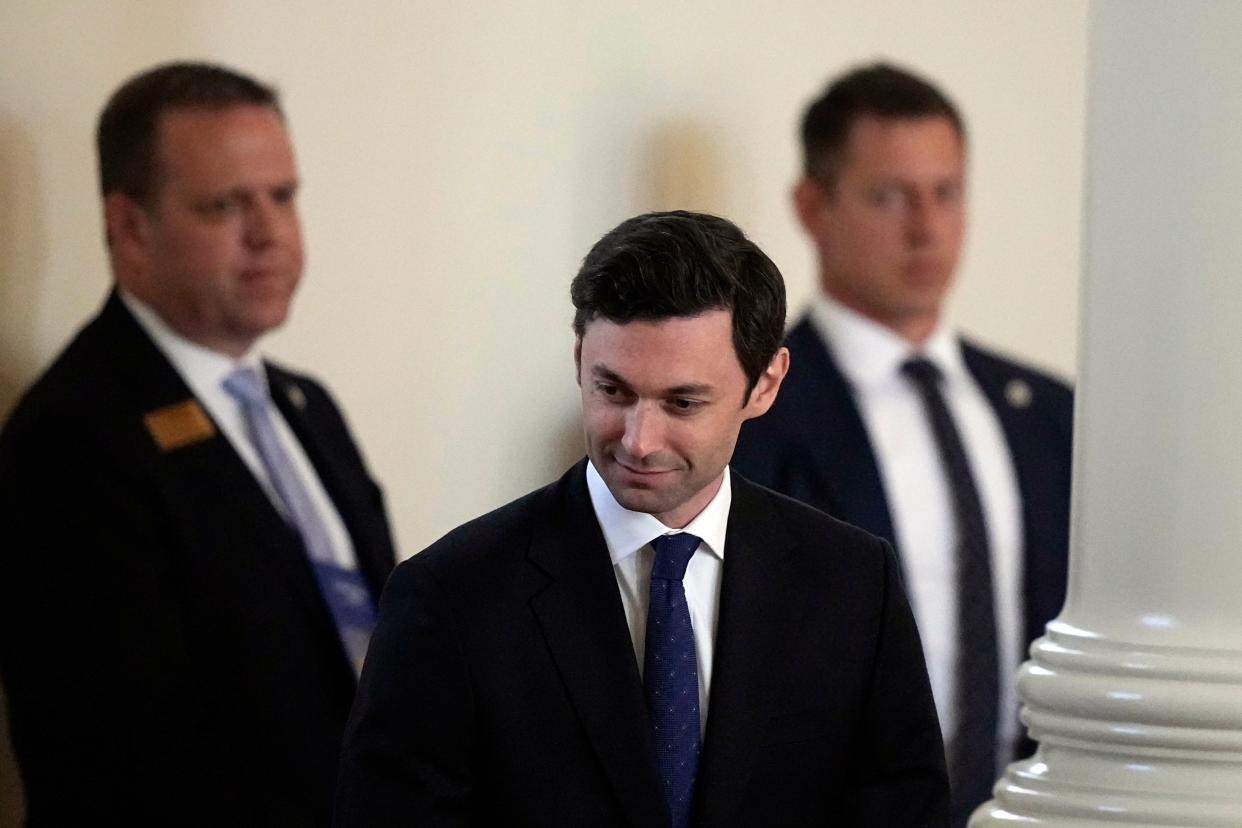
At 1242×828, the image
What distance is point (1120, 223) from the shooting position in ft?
8.30

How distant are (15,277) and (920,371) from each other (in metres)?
2.04

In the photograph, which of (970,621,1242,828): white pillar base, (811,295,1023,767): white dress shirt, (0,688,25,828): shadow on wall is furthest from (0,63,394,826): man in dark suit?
(970,621,1242,828): white pillar base

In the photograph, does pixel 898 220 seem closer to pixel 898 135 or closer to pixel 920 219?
pixel 920 219

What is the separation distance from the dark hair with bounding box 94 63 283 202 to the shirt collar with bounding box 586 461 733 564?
78.5 inches

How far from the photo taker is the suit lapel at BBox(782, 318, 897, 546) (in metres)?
4.32

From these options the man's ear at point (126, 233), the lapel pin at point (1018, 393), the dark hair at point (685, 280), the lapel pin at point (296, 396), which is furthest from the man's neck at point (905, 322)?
the dark hair at point (685, 280)

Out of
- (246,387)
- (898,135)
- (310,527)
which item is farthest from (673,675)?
(898,135)

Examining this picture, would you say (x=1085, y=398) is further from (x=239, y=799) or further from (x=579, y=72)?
(x=579, y=72)

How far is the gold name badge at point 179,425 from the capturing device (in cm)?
348

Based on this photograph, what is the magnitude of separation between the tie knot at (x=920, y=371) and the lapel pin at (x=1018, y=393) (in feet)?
0.72

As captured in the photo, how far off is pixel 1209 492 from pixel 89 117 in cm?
254

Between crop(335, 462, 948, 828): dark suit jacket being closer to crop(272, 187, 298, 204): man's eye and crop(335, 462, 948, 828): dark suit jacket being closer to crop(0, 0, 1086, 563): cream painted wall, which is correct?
crop(272, 187, 298, 204): man's eye

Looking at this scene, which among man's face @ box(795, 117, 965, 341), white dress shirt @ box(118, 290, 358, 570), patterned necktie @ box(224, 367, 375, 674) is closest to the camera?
patterned necktie @ box(224, 367, 375, 674)

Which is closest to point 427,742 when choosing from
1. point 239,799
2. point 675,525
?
point 675,525
